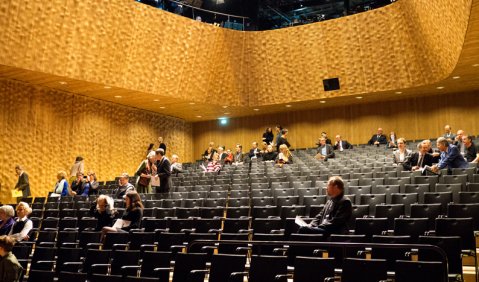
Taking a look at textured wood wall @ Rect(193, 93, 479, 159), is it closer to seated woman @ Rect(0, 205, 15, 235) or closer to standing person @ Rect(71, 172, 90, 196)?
standing person @ Rect(71, 172, 90, 196)

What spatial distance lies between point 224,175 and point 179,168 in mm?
1479

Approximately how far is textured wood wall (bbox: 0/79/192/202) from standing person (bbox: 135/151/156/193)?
4.39m

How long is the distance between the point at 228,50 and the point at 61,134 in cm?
556

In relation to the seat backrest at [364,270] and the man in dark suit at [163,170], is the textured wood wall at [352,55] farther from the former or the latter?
the seat backrest at [364,270]

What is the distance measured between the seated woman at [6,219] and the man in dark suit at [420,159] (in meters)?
5.78

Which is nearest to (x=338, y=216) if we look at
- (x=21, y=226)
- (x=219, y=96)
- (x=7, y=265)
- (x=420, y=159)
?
(x=7, y=265)

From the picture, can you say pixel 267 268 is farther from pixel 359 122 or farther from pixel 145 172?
pixel 359 122

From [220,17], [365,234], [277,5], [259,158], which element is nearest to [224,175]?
[259,158]

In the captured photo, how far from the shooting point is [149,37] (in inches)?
525

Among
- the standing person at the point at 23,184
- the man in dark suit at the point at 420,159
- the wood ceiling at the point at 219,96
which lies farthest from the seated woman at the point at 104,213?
the wood ceiling at the point at 219,96

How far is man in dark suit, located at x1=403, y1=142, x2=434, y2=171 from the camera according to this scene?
770cm

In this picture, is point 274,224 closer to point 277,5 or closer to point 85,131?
point 85,131

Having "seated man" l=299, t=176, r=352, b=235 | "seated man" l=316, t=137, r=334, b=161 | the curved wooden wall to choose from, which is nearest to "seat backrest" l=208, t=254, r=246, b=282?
"seated man" l=299, t=176, r=352, b=235

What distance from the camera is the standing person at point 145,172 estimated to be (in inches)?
344
